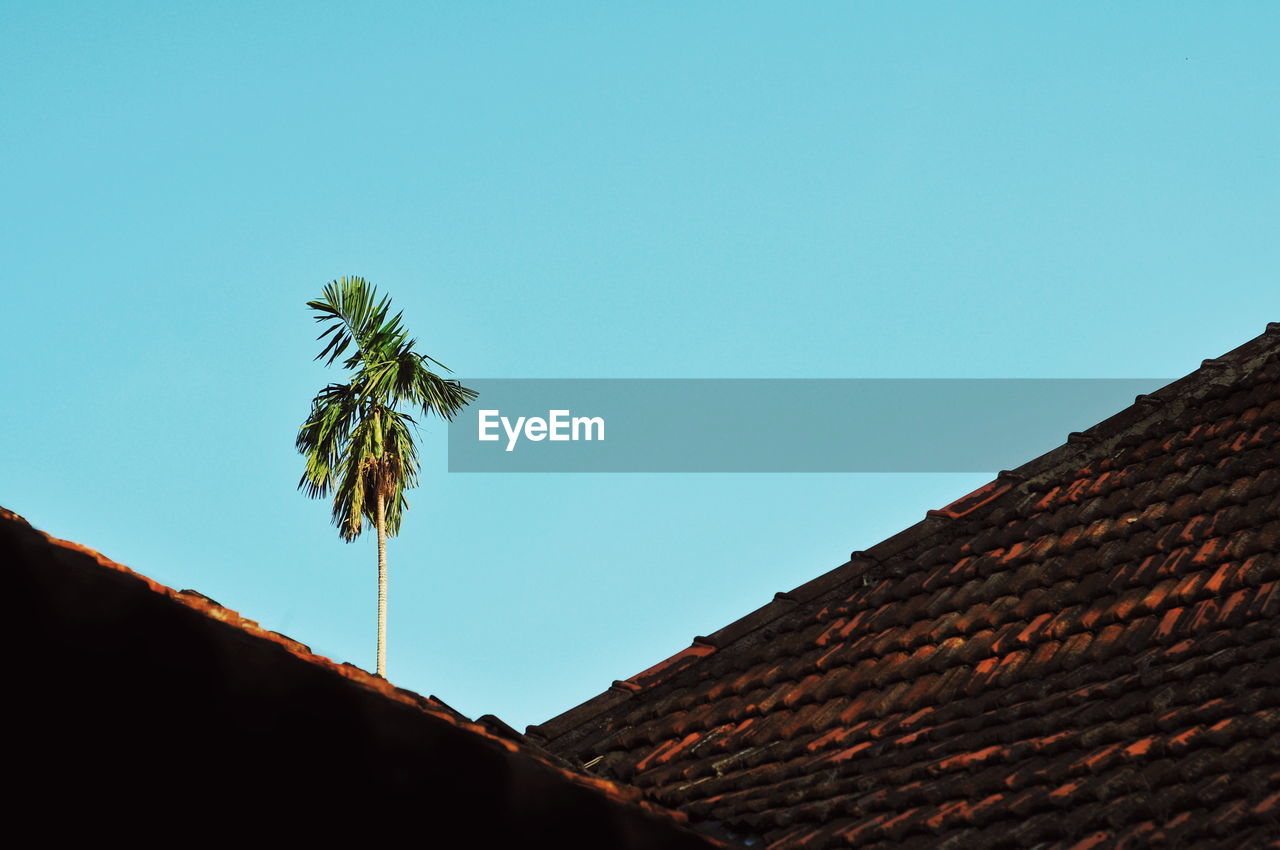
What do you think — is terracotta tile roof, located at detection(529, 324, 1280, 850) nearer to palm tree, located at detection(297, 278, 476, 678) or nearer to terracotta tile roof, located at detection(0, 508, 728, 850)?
terracotta tile roof, located at detection(0, 508, 728, 850)

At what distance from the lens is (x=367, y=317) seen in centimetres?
2923

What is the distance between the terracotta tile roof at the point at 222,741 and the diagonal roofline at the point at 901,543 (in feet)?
13.1

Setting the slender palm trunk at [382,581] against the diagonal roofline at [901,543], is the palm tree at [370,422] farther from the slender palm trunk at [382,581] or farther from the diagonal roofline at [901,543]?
the diagonal roofline at [901,543]

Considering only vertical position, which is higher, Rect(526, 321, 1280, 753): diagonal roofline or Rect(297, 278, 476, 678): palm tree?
Rect(297, 278, 476, 678): palm tree

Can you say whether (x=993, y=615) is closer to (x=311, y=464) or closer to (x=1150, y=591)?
(x=1150, y=591)

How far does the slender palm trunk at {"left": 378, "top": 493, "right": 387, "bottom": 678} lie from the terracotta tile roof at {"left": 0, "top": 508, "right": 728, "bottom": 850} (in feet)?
77.4

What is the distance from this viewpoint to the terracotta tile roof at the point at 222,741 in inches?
110

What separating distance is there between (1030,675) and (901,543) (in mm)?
2017

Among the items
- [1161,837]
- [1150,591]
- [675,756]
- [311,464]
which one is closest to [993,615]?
[1150,591]

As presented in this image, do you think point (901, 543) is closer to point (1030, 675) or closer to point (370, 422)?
point (1030, 675)

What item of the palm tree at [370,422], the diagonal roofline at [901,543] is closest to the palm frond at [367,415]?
the palm tree at [370,422]

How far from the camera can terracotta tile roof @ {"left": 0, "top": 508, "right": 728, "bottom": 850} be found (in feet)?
9.19

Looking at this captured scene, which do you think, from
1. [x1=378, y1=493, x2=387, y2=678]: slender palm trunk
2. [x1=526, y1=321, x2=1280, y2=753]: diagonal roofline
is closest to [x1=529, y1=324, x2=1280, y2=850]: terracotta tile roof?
[x1=526, y1=321, x2=1280, y2=753]: diagonal roofline

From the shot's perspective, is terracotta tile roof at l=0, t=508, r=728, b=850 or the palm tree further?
the palm tree
